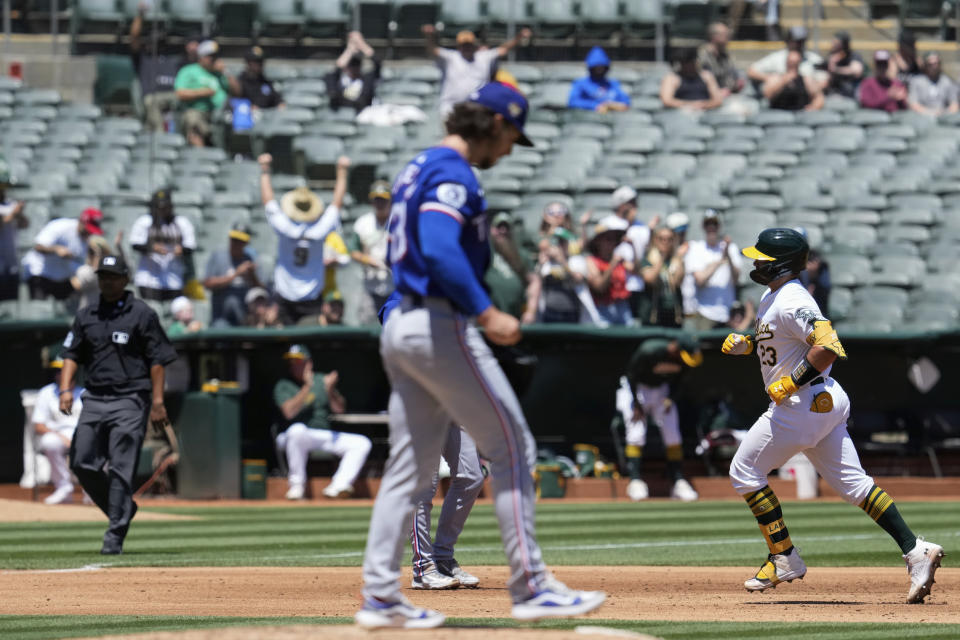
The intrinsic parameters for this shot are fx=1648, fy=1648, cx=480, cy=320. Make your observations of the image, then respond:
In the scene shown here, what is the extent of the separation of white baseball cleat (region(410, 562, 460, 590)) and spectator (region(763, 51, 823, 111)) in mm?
15276

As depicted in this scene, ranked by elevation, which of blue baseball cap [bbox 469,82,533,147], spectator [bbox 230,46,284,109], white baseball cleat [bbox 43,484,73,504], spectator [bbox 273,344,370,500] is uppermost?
blue baseball cap [bbox 469,82,533,147]

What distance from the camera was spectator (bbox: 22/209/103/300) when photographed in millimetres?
16562

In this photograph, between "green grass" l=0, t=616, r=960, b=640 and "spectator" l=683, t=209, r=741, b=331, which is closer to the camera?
"green grass" l=0, t=616, r=960, b=640

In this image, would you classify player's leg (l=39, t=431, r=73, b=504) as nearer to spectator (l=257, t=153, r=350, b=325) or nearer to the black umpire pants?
spectator (l=257, t=153, r=350, b=325)

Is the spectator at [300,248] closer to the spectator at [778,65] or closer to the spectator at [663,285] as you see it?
the spectator at [663,285]

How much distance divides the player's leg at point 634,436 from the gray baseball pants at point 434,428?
420 inches

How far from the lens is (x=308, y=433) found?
1652cm

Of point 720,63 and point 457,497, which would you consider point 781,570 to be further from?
point 720,63

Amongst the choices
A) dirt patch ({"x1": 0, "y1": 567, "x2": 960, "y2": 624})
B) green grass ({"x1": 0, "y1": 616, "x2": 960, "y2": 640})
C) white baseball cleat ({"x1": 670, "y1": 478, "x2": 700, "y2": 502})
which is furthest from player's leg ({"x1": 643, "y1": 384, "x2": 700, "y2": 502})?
green grass ({"x1": 0, "y1": 616, "x2": 960, "y2": 640})

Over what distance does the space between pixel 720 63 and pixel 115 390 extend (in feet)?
45.6

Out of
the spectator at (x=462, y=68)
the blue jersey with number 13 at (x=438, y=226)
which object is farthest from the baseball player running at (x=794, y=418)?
the spectator at (x=462, y=68)

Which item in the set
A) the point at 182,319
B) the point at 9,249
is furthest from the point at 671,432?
the point at 9,249

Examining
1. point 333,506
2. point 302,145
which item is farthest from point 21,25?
point 333,506

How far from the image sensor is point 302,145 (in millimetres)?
20984
